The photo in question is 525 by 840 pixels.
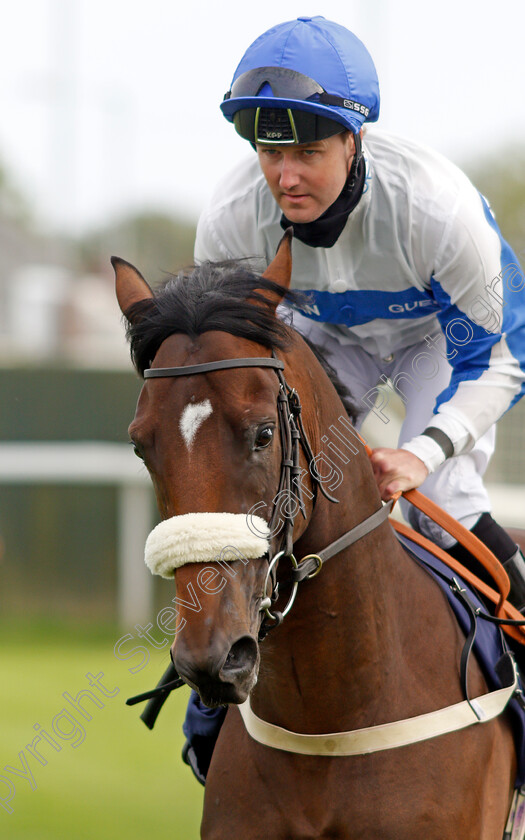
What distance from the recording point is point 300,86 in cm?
265

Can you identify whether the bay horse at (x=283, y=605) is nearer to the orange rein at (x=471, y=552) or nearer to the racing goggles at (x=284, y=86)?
the orange rein at (x=471, y=552)

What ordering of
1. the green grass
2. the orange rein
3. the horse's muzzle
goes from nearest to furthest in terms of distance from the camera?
the horse's muzzle
the orange rein
the green grass

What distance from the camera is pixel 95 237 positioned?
16.8 meters

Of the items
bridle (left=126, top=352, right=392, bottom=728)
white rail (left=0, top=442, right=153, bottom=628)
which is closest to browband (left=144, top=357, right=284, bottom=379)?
bridle (left=126, top=352, right=392, bottom=728)

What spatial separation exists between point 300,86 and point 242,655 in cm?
148

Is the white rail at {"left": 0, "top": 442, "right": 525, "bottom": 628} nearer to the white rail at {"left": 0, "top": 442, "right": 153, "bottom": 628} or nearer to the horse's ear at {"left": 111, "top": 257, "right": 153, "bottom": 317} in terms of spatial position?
the white rail at {"left": 0, "top": 442, "right": 153, "bottom": 628}

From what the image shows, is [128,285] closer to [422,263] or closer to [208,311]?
[208,311]

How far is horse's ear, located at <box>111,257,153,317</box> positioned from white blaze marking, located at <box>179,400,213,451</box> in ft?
1.49

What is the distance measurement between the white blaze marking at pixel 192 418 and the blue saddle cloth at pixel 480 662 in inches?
38.4

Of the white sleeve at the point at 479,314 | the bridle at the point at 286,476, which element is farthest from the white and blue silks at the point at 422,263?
the bridle at the point at 286,476

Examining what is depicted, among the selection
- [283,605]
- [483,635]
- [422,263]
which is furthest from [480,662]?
[422,263]

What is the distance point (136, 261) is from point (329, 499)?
12.2 meters

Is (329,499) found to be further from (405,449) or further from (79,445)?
(79,445)

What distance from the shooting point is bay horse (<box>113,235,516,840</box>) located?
6.57 feet
